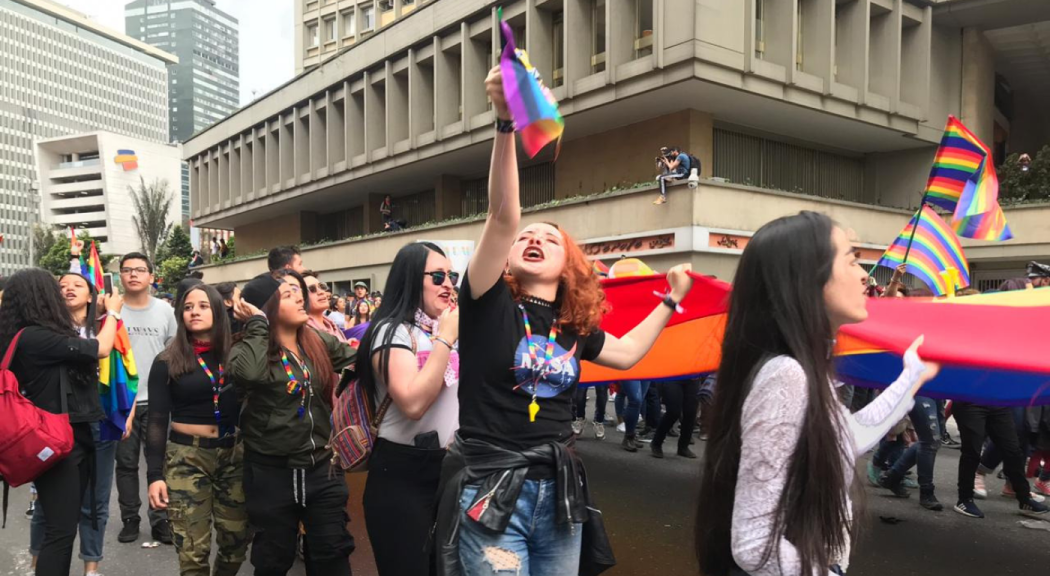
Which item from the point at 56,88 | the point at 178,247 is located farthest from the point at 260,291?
the point at 56,88

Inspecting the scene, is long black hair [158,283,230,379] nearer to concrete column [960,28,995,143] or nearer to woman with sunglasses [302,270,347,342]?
woman with sunglasses [302,270,347,342]

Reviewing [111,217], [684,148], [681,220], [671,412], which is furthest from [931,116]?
[111,217]

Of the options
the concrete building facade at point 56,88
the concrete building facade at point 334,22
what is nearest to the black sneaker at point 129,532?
the concrete building facade at point 334,22

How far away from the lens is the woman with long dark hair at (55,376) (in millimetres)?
3607

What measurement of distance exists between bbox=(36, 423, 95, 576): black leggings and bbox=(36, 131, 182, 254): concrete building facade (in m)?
115

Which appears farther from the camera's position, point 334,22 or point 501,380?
point 334,22

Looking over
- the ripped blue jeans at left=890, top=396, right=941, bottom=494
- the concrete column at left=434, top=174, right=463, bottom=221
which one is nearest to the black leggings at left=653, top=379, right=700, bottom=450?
the ripped blue jeans at left=890, top=396, right=941, bottom=494

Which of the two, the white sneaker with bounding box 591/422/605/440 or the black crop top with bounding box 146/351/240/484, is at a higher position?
the black crop top with bounding box 146/351/240/484

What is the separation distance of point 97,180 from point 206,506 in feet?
402

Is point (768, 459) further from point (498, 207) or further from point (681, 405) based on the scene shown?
point (681, 405)

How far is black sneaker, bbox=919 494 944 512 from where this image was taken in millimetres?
5914

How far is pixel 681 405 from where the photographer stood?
25.7ft

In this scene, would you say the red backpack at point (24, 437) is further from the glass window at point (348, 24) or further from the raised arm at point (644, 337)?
the glass window at point (348, 24)

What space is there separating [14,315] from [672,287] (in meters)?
3.41
